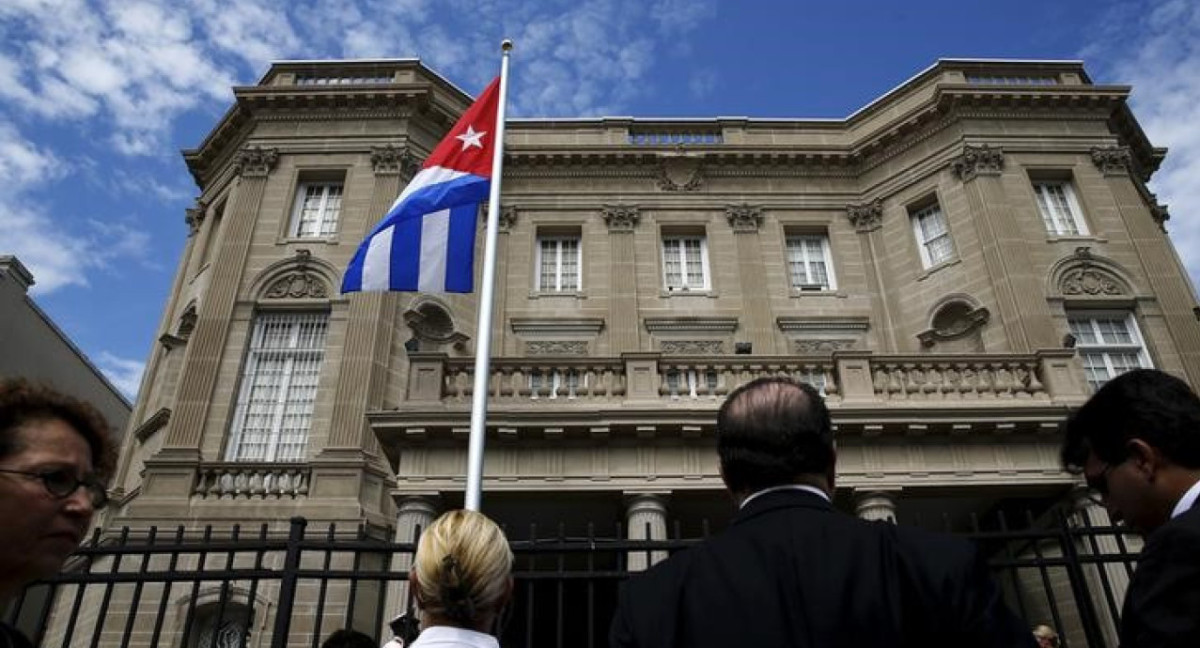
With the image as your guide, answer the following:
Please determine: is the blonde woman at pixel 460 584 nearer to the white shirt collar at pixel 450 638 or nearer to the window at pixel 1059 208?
the white shirt collar at pixel 450 638

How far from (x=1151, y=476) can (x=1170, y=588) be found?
66 centimetres

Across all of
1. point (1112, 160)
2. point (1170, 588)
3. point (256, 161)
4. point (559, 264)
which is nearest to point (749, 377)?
point (559, 264)

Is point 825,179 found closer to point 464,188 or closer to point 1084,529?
point 464,188

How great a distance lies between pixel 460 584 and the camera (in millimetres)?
2496

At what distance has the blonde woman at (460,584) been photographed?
2494 millimetres

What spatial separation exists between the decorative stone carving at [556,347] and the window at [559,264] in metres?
1.57

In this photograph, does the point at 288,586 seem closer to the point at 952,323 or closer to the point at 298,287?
the point at 298,287

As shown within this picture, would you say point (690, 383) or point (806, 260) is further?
point (806, 260)

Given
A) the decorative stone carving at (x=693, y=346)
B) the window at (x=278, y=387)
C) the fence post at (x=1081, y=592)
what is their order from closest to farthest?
the fence post at (x=1081, y=592) → the window at (x=278, y=387) → the decorative stone carving at (x=693, y=346)

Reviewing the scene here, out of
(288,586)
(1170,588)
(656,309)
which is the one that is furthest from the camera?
(656,309)

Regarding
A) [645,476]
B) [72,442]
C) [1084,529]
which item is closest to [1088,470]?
[1084,529]

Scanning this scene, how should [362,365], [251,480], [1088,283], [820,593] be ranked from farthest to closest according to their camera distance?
[1088,283]
[362,365]
[251,480]
[820,593]

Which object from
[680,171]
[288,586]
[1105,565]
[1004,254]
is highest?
[680,171]

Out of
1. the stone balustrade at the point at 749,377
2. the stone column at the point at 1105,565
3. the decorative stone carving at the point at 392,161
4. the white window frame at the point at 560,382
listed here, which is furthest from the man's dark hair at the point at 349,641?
the decorative stone carving at the point at 392,161
